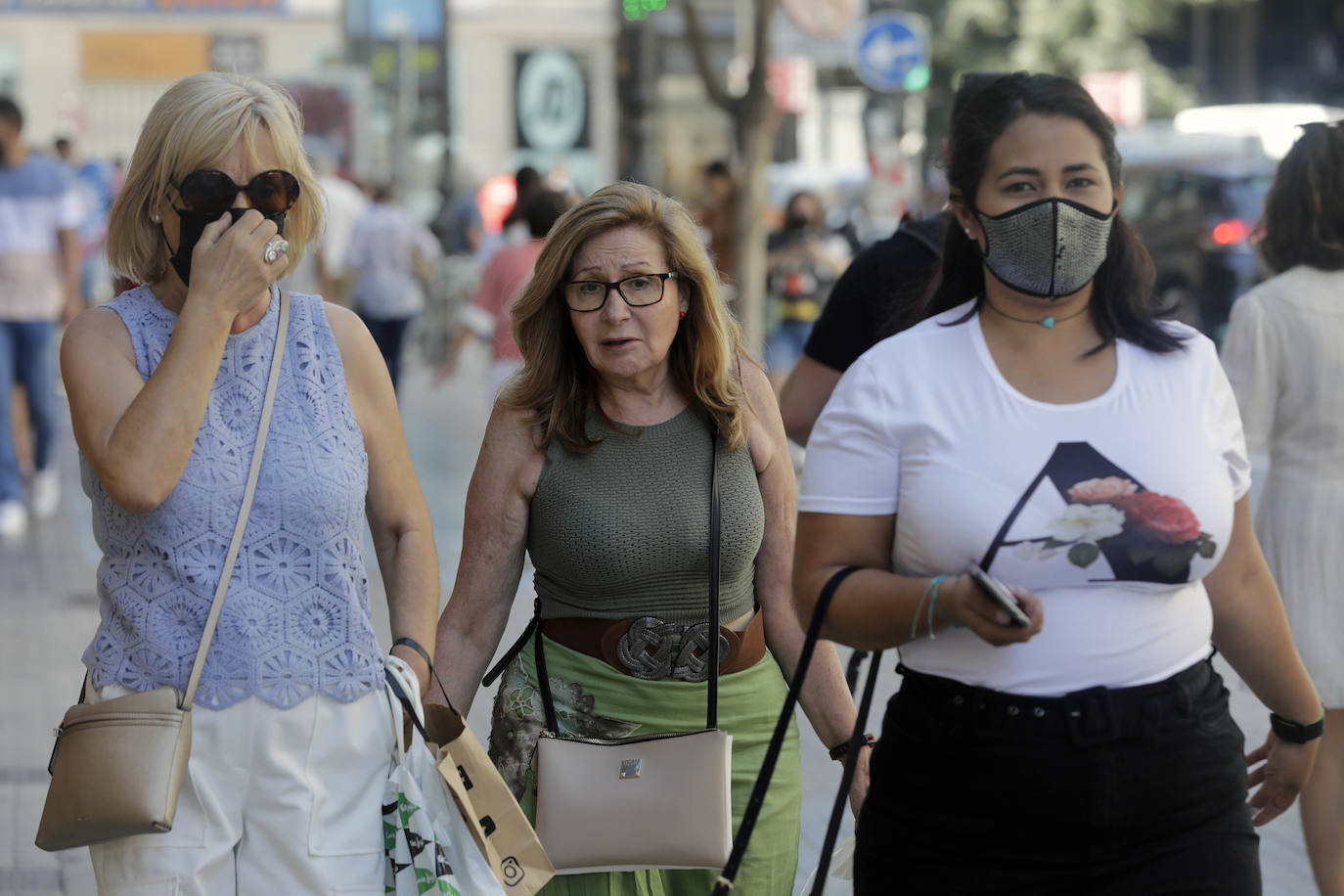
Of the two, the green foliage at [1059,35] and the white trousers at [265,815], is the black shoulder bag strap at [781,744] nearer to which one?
the white trousers at [265,815]

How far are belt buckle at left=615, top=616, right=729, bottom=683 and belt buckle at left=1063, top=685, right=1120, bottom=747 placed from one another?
986 millimetres

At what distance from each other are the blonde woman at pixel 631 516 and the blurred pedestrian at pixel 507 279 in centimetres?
547

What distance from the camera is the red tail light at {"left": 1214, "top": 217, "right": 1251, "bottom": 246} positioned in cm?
1895

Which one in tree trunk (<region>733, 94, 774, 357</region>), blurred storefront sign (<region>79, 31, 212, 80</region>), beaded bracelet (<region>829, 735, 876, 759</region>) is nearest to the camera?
beaded bracelet (<region>829, 735, 876, 759</region>)

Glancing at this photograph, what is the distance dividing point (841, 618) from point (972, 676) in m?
0.20

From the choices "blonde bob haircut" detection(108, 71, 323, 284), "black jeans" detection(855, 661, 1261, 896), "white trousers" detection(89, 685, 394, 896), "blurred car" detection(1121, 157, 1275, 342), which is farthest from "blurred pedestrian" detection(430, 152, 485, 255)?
"black jeans" detection(855, 661, 1261, 896)

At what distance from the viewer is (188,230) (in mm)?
2865

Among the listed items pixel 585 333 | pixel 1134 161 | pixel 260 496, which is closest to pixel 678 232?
pixel 585 333

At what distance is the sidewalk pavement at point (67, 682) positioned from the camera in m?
5.16

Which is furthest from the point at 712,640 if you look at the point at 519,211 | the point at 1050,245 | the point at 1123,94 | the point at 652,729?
the point at 1123,94

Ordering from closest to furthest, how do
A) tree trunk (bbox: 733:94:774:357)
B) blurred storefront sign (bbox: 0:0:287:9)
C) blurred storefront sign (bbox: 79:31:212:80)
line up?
tree trunk (bbox: 733:94:774:357) → blurred storefront sign (bbox: 0:0:287:9) → blurred storefront sign (bbox: 79:31:212:80)

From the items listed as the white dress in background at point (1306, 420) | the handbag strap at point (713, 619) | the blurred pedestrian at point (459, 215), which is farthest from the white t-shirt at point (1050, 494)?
the blurred pedestrian at point (459, 215)

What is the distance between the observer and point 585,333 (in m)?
3.43

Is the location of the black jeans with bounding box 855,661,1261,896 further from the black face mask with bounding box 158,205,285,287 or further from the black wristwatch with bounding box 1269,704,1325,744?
the black face mask with bounding box 158,205,285,287
